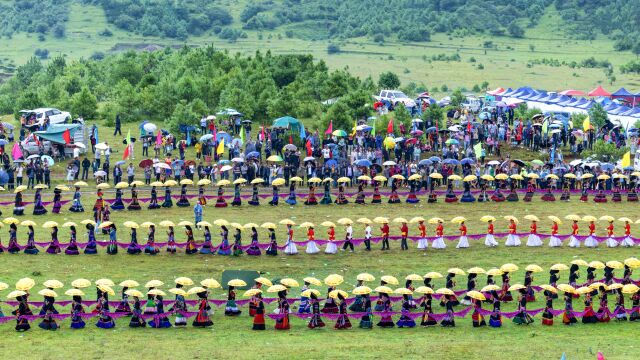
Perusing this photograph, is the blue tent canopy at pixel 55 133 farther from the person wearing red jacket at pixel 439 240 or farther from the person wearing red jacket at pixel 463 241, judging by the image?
the person wearing red jacket at pixel 463 241

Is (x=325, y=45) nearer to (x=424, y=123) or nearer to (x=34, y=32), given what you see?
(x=34, y=32)

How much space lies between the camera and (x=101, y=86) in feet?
313

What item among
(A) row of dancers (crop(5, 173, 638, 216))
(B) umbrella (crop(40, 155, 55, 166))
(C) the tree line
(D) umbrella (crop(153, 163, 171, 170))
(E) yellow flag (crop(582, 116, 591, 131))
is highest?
(C) the tree line

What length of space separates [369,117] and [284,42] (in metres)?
75.9

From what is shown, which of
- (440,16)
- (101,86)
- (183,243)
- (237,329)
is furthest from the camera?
(440,16)

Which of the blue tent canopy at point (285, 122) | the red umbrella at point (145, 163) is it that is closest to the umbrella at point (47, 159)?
the red umbrella at point (145, 163)

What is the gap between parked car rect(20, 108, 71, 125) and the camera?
71750 millimetres

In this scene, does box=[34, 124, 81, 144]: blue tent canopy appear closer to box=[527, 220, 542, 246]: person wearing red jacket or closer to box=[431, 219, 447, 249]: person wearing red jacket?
box=[431, 219, 447, 249]: person wearing red jacket

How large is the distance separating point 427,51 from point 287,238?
9622cm

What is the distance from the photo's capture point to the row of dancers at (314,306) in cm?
3869

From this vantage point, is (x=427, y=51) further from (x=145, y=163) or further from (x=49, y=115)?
(x=145, y=163)

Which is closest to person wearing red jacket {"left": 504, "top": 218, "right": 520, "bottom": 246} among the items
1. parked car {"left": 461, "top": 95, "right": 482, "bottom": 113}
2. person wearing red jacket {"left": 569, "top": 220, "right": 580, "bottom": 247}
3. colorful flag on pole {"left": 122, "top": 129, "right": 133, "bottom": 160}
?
person wearing red jacket {"left": 569, "top": 220, "right": 580, "bottom": 247}

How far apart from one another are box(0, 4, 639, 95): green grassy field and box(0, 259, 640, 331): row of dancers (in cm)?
7946

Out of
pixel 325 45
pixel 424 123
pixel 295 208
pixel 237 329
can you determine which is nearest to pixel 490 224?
pixel 295 208
